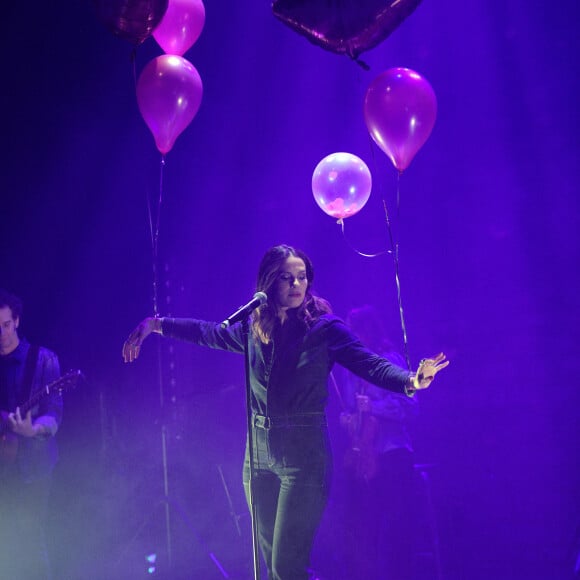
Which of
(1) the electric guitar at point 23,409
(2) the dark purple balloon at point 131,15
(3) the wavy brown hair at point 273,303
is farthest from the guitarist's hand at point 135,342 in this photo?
(2) the dark purple balloon at point 131,15

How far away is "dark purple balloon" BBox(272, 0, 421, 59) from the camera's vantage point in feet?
8.70

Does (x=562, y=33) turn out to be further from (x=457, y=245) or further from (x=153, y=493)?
(x=153, y=493)

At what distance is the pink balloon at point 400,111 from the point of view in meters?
2.77

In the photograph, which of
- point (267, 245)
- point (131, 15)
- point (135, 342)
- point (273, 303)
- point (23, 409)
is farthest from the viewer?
point (267, 245)

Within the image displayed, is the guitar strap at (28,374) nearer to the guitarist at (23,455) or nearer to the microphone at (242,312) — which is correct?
the guitarist at (23,455)

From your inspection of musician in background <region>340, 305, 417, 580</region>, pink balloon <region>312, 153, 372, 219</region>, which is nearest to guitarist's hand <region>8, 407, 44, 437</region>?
musician in background <region>340, 305, 417, 580</region>

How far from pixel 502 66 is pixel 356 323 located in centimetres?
246

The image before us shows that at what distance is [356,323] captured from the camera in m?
3.70

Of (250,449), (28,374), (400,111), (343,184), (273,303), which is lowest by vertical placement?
(250,449)

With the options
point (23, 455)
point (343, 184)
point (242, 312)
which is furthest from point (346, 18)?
point (23, 455)

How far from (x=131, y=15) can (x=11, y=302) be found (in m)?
1.93

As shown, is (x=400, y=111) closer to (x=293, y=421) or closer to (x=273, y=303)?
(x=273, y=303)

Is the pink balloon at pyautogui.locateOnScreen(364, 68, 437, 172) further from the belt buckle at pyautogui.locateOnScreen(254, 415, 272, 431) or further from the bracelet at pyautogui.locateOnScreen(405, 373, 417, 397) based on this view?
the belt buckle at pyautogui.locateOnScreen(254, 415, 272, 431)

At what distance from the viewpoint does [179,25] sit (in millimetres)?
3131
